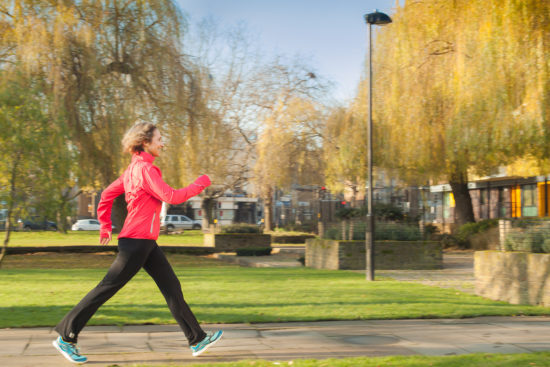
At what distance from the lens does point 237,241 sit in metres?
29.5

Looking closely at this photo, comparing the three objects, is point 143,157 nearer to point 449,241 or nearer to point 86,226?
point 449,241

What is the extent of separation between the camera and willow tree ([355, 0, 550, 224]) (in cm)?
1532

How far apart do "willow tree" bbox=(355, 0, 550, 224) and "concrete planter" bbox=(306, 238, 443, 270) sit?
3.49 metres

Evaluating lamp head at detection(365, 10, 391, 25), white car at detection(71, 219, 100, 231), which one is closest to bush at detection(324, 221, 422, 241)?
lamp head at detection(365, 10, 391, 25)

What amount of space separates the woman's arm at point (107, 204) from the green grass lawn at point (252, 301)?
2102mm

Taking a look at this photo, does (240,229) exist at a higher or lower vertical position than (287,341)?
higher

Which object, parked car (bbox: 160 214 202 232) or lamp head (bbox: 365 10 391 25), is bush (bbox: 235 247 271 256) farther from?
parked car (bbox: 160 214 202 232)

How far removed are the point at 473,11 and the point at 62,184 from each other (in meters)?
11.1

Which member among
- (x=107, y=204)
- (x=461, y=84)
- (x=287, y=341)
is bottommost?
(x=287, y=341)

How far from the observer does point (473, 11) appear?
52.0ft

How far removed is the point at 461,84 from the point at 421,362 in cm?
1317

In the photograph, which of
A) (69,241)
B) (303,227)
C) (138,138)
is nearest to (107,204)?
(138,138)

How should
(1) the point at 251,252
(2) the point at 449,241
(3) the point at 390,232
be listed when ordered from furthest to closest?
1. (2) the point at 449,241
2. (1) the point at 251,252
3. (3) the point at 390,232

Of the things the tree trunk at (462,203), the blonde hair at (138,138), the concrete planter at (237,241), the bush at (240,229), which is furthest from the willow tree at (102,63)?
the tree trunk at (462,203)
